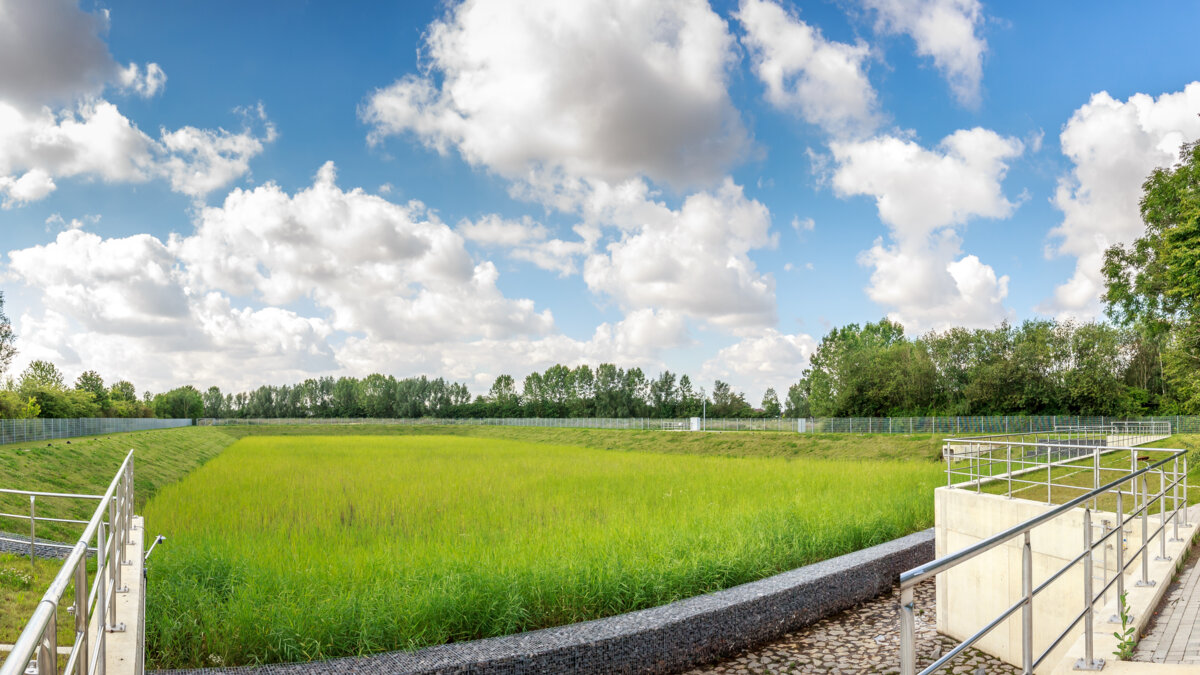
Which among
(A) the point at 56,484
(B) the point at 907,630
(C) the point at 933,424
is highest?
(B) the point at 907,630

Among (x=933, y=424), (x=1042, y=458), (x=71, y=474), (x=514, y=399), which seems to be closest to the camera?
(x=71, y=474)

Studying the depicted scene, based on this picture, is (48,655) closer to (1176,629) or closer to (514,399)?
(1176,629)

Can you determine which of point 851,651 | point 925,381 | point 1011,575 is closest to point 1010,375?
point 925,381

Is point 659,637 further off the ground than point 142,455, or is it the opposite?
point 659,637

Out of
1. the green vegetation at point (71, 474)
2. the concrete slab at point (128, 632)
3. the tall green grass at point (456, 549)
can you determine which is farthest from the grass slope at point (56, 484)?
the tall green grass at point (456, 549)

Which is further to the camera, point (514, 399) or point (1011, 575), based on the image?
point (514, 399)

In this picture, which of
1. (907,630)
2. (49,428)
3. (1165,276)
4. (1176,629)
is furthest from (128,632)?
(49,428)

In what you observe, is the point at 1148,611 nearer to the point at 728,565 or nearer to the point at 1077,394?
the point at 728,565

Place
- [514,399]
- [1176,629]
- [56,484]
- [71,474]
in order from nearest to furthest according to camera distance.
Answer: [1176,629], [56,484], [71,474], [514,399]

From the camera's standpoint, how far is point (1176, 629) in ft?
16.3

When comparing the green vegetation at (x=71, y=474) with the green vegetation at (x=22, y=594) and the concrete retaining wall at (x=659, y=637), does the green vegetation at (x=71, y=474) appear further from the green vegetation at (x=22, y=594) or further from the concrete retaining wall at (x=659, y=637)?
the concrete retaining wall at (x=659, y=637)

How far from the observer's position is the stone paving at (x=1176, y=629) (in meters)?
4.45

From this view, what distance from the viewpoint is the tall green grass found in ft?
20.3

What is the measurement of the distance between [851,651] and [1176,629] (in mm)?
3177
